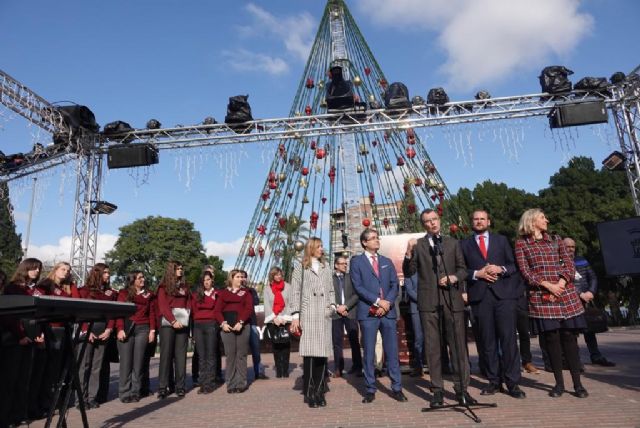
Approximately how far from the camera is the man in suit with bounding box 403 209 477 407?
13.9 ft

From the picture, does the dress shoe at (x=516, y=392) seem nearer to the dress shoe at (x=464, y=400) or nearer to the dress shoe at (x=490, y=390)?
the dress shoe at (x=490, y=390)

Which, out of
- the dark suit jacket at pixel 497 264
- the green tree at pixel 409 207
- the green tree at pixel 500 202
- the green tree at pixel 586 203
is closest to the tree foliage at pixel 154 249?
the green tree at pixel 500 202

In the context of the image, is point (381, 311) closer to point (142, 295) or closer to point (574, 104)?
point (142, 295)

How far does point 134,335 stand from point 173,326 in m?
0.55

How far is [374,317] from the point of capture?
4.67m

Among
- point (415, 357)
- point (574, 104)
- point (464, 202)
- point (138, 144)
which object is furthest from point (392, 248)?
point (464, 202)

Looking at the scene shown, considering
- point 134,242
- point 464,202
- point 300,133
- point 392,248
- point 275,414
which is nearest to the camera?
point 275,414

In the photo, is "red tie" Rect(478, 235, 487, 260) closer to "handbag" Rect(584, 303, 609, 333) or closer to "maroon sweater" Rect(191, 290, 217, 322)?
"handbag" Rect(584, 303, 609, 333)

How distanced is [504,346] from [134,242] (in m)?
40.7

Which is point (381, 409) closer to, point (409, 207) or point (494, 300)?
point (494, 300)

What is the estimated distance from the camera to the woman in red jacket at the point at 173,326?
19.6 ft

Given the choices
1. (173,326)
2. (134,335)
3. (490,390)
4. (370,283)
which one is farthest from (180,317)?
(490,390)

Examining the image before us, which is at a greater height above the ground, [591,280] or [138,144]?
[138,144]

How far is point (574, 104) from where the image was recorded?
11.3 meters
